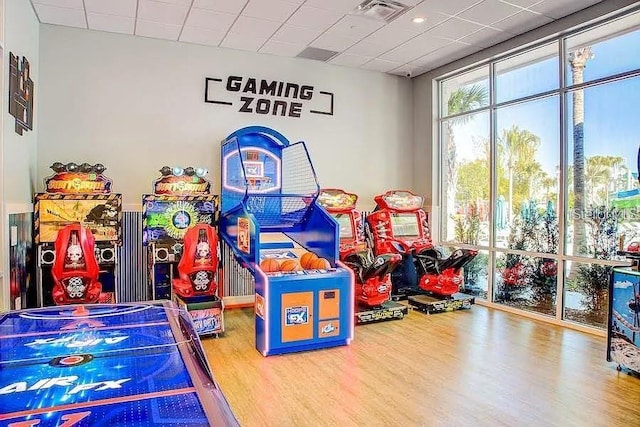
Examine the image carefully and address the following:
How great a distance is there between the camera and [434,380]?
3.76 metres

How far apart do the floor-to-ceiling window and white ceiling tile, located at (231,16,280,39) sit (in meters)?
3.03

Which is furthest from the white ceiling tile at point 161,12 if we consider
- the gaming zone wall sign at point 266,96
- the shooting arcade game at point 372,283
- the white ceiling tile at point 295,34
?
the shooting arcade game at point 372,283

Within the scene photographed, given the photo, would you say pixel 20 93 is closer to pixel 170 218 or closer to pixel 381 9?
pixel 170 218

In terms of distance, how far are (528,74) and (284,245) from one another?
3791 mm

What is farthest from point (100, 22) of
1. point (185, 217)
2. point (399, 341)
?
point (399, 341)

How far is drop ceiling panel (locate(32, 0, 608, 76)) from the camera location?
16.0ft

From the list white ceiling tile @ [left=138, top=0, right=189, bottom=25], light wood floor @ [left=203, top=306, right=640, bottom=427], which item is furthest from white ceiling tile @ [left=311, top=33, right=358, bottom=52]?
light wood floor @ [left=203, top=306, right=640, bottom=427]

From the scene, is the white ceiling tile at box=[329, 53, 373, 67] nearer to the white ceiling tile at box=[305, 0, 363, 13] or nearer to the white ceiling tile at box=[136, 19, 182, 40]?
the white ceiling tile at box=[305, 0, 363, 13]

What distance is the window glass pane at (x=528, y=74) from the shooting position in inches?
220

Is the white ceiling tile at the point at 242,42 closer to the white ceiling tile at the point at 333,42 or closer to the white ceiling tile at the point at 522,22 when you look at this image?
the white ceiling tile at the point at 333,42

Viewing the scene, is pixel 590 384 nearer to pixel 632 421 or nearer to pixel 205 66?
pixel 632 421

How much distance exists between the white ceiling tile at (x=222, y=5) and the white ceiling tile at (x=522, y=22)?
2950mm

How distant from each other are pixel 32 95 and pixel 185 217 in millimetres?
2060

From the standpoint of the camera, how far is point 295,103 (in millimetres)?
6734
